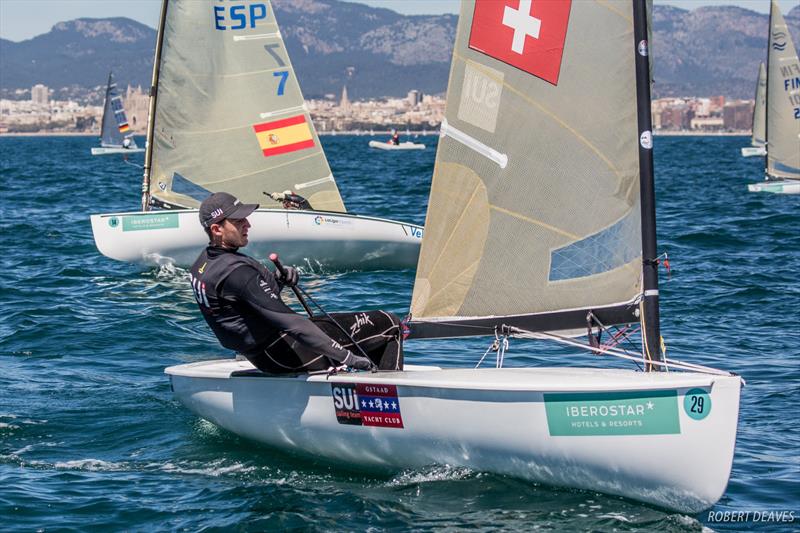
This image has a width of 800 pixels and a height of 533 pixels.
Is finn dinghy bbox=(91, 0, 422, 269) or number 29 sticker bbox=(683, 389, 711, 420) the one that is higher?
finn dinghy bbox=(91, 0, 422, 269)

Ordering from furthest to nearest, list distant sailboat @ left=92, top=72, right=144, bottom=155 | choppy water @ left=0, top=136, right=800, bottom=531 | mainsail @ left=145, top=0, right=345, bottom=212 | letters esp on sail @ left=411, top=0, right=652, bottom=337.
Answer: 1. distant sailboat @ left=92, top=72, right=144, bottom=155
2. mainsail @ left=145, top=0, right=345, bottom=212
3. letters esp on sail @ left=411, top=0, right=652, bottom=337
4. choppy water @ left=0, top=136, right=800, bottom=531

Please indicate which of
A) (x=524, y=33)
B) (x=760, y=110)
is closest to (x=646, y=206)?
(x=524, y=33)

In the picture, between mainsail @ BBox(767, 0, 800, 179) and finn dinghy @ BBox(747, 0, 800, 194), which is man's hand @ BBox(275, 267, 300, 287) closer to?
finn dinghy @ BBox(747, 0, 800, 194)

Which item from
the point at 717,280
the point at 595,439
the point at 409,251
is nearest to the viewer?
the point at 595,439

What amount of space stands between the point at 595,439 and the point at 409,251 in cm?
1020

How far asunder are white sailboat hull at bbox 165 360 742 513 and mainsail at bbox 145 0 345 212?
32.3 feet

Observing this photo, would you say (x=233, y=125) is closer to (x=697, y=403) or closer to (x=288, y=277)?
(x=288, y=277)

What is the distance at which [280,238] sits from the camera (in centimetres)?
1588

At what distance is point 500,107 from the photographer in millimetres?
7012

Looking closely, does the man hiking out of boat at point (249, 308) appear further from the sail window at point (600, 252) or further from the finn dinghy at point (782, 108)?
the finn dinghy at point (782, 108)

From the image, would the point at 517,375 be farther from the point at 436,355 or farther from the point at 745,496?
the point at 436,355

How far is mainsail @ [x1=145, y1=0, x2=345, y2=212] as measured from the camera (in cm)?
1686

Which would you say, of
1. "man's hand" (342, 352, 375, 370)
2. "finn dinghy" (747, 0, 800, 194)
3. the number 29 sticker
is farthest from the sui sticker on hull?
"finn dinghy" (747, 0, 800, 194)

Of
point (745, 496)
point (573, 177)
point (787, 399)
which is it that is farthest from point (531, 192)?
point (787, 399)
